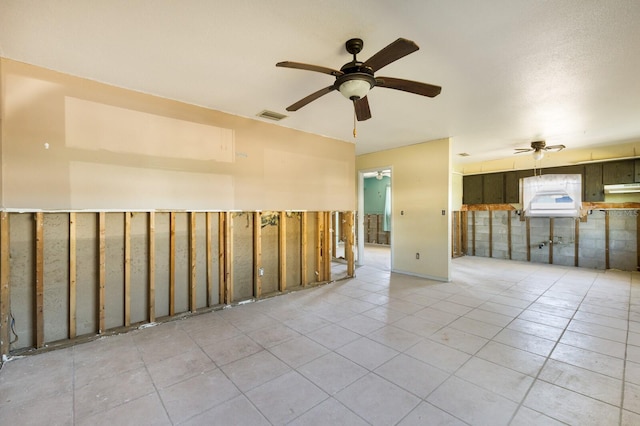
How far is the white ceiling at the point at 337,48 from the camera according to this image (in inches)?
75.9

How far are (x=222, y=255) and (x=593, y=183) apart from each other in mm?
8065

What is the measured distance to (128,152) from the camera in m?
3.14

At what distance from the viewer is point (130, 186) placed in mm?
3156

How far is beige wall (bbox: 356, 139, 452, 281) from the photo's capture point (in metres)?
5.25

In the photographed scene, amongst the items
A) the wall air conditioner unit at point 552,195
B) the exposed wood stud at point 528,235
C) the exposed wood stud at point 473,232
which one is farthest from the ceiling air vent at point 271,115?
A: the exposed wood stud at point 528,235

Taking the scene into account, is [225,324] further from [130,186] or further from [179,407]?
[130,186]

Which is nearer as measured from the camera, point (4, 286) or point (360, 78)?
point (360, 78)

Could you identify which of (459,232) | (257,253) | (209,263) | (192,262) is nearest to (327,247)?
(257,253)

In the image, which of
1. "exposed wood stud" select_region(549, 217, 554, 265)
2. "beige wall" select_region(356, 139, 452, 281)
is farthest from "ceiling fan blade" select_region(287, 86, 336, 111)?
"exposed wood stud" select_region(549, 217, 554, 265)

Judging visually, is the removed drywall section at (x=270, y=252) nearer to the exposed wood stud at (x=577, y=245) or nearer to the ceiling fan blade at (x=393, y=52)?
the ceiling fan blade at (x=393, y=52)

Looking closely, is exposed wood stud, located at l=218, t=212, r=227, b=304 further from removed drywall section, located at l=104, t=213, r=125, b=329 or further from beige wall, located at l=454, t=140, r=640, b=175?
beige wall, located at l=454, t=140, r=640, b=175

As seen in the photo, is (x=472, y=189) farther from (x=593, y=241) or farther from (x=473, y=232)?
(x=593, y=241)

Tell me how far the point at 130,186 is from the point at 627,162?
360 inches

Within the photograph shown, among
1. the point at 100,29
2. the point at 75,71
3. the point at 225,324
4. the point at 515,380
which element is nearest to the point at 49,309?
the point at 225,324
